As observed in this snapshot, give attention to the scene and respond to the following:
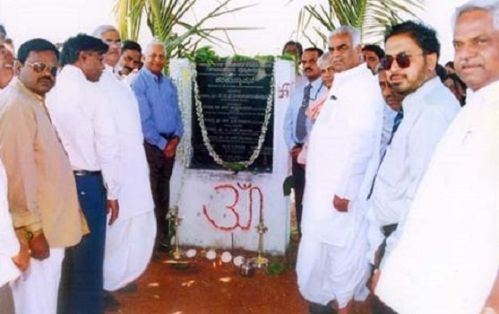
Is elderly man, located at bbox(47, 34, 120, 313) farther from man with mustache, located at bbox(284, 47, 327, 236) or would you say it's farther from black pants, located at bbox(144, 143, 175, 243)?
man with mustache, located at bbox(284, 47, 327, 236)

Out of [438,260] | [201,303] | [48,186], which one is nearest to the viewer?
[438,260]

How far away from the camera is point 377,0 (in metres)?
6.23

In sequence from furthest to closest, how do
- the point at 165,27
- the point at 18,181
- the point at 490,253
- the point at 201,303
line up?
1. the point at 165,27
2. the point at 201,303
3. the point at 18,181
4. the point at 490,253

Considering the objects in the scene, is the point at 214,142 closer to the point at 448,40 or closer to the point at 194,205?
the point at 194,205

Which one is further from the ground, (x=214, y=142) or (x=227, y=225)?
(x=214, y=142)

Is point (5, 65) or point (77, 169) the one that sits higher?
point (5, 65)

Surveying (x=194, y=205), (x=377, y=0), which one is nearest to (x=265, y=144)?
(x=194, y=205)

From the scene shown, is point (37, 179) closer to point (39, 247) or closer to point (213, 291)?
point (39, 247)

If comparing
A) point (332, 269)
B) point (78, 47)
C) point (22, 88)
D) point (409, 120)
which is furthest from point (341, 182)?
point (22, 88)

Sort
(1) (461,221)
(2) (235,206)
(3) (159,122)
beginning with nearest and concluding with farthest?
1. (1) (461,221)
2. (3) (159,122)
3. (2) (235,206)

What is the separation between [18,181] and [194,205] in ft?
9.40

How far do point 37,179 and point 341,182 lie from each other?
1.71 metres

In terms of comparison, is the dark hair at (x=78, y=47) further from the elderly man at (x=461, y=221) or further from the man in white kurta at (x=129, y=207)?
the elderly man at (x=461, y=221)

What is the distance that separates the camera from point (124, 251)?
4227 mm
